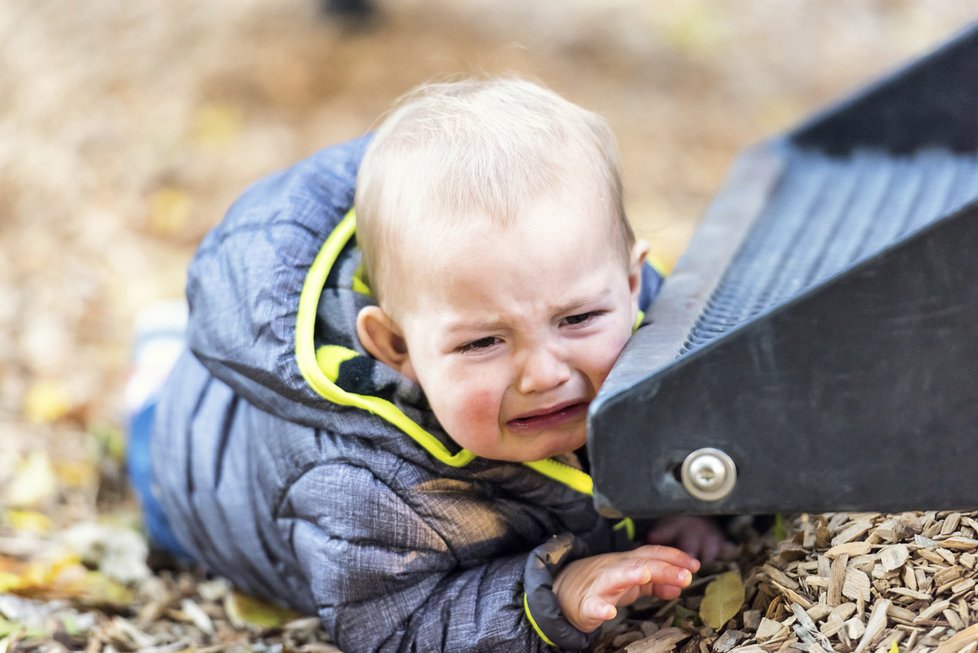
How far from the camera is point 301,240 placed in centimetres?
217

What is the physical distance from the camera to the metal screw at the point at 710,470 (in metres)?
1.52

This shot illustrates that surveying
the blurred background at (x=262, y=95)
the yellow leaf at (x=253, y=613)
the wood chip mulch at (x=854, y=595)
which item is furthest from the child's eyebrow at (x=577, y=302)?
the blurred background at (x=262, y=95)

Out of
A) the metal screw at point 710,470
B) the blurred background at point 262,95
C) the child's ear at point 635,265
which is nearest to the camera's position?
the metal screw at point 710,470

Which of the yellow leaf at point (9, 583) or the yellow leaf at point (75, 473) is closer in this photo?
the yellow leaf at point (9, 583)

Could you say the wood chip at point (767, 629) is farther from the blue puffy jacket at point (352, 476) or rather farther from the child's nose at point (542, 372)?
the child's nose at point (542, 372)

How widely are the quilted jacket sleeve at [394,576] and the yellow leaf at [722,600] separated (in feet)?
0.70

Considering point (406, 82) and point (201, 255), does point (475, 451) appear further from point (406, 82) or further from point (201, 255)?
point (406, 82)

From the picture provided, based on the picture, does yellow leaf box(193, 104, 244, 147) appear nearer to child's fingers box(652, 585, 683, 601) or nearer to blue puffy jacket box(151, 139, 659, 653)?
blue puffy jacket box(151, 139, 659, 653)

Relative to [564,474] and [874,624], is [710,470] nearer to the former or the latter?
[874,624]

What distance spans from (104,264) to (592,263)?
289 cm

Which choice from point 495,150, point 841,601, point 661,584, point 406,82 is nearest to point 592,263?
point 495,150

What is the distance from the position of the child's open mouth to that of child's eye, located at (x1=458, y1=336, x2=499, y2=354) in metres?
0.13

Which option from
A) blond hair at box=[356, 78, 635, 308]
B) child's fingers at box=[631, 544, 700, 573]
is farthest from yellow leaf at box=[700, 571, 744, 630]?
blond hair at box=[356, 78, 635, 308]

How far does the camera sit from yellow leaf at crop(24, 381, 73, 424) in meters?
3.47
